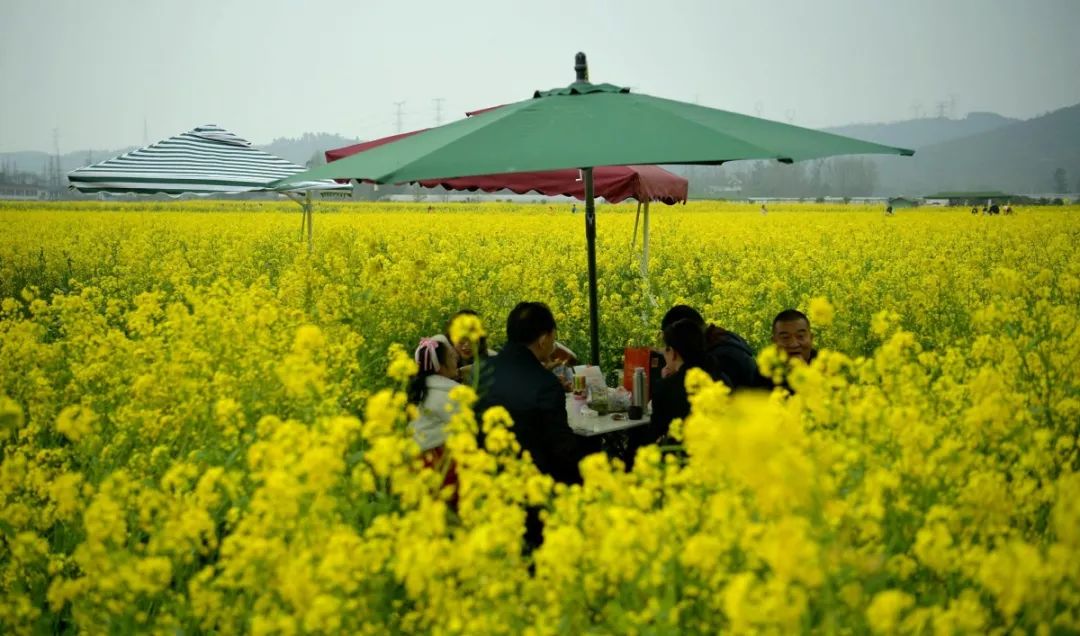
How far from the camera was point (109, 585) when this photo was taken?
229 centimetres

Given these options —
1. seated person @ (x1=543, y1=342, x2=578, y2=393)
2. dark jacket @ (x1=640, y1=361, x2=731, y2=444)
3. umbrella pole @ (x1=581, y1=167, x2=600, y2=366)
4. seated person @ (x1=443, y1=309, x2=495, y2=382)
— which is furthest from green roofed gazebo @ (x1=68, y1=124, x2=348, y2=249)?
dark jacket @ (x1=640, y1=361, x2=731, y2=444)

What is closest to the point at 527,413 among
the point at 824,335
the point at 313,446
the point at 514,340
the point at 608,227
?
the point at 514,340

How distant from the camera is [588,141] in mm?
3979

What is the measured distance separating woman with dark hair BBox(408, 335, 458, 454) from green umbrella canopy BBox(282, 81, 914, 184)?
1014mm

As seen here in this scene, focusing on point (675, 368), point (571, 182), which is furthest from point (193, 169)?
point (675, 368)

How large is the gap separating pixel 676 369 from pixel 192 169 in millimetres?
5560

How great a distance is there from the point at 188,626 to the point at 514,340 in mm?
1969

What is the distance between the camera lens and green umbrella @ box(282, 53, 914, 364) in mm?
3850

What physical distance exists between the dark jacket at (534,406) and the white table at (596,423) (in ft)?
1.47

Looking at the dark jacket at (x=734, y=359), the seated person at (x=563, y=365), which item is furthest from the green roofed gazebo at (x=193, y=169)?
the dark jacket at (x=734, y=359)

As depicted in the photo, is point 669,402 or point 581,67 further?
point 581,67

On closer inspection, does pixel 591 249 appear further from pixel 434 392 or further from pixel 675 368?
pixel 434 392

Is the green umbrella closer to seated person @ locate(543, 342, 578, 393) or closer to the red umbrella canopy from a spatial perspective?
the red umbrella canopy

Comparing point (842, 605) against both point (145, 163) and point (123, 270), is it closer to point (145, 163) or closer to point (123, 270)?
point (145, 163)
